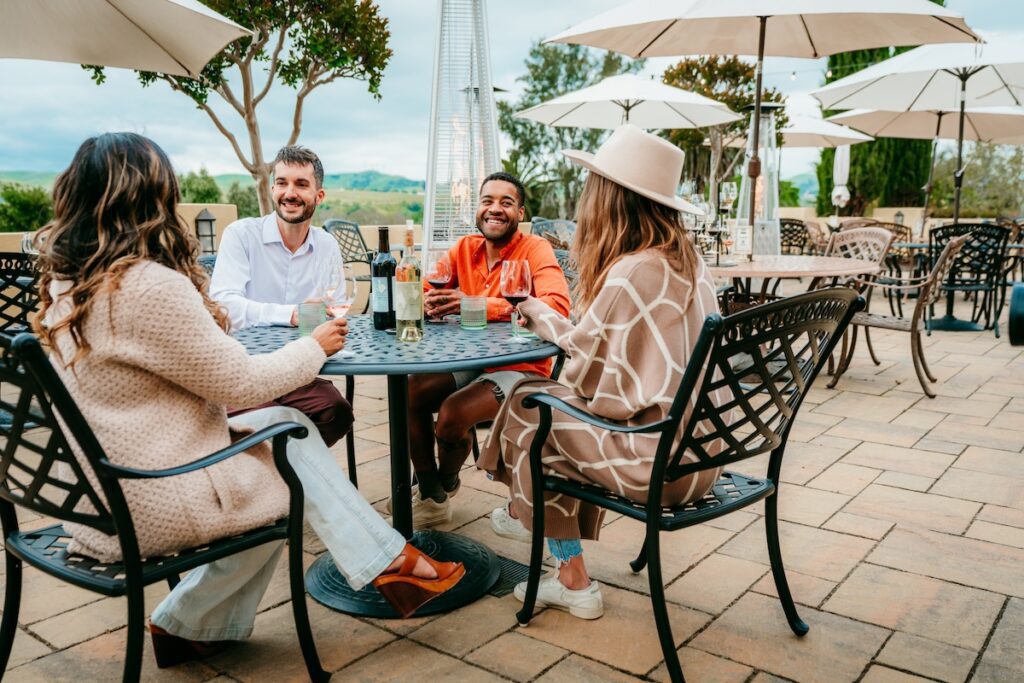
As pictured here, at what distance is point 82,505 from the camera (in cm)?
163

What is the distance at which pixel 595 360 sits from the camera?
1.98 metres

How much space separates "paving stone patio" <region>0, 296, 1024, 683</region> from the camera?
1979 millimetres

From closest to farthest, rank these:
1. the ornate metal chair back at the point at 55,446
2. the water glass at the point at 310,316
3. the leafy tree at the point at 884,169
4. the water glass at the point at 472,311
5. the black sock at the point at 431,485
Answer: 1. the ornate metal chair back at the point at 55,446
2. the water glass at the point at 310,316
3. the water glass at the point at 472,311
4. the black sock at the point at 431,485
5. the leafy tree at the point at 884,169

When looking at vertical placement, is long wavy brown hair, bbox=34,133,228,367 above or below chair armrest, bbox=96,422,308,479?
above

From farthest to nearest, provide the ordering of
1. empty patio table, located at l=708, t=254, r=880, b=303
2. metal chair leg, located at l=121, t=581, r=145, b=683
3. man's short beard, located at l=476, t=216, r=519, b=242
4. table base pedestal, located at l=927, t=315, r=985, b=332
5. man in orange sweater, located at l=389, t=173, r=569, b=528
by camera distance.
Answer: table base pedestal, located at l=927, t=315, r=985, b=332, empty patio table, located at l=708, t=254, r=880, b=303, man's short beard, located at l=476, t=216, r=519, b=242, man in orange sweater, located at l=389, t=173, r=569, b=528, metal chair leg, located at l=121, t=581, r=145, b=683

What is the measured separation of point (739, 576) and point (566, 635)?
675mm

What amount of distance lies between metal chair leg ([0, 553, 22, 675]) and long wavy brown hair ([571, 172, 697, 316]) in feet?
5.05

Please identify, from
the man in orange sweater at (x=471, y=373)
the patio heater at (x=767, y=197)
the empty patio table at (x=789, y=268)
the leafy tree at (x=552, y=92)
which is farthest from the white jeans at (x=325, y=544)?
the leafy tree at (x=552, y=92)

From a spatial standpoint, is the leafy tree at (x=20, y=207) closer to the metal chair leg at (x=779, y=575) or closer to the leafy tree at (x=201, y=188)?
the leafy tree at (x=201, y=188)

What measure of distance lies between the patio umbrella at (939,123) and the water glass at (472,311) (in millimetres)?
7783

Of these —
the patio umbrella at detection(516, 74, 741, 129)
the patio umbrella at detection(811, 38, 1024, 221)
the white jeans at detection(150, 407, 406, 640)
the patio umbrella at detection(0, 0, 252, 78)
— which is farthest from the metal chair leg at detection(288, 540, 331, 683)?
the patio umbrella at detection(811, 38, 1024, 221)

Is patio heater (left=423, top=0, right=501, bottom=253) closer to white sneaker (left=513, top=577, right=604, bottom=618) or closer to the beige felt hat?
the beige felt hat

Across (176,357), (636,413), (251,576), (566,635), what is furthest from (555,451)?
(176,357)

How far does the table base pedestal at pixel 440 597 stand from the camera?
2.29 metres
